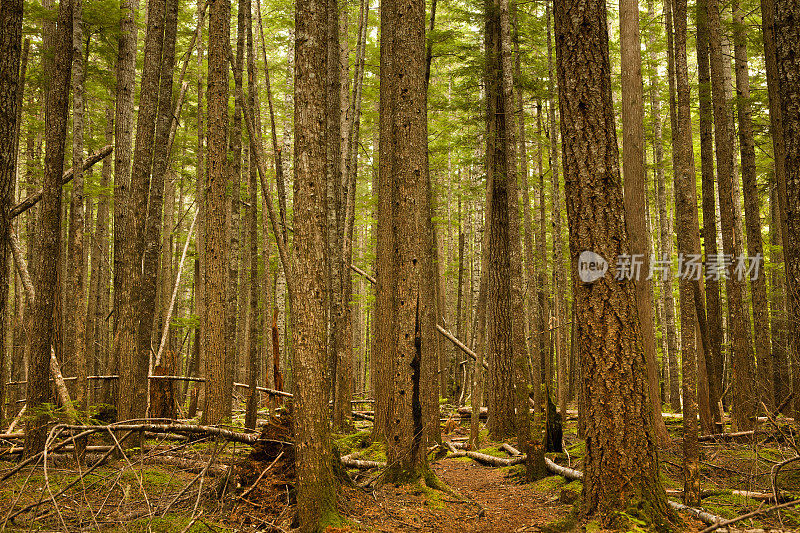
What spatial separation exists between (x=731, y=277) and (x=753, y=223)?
138 centimetres

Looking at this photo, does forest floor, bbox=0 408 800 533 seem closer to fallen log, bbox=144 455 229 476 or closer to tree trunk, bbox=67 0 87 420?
fallen log, bbox=144 455 229 476

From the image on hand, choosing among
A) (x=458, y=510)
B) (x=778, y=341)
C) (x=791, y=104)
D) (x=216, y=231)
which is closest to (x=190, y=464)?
(x=216, y=231)

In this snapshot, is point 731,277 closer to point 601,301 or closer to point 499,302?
point 499,302

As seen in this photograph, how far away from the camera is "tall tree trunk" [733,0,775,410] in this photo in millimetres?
10586

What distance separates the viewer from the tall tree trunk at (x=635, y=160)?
25.6ft

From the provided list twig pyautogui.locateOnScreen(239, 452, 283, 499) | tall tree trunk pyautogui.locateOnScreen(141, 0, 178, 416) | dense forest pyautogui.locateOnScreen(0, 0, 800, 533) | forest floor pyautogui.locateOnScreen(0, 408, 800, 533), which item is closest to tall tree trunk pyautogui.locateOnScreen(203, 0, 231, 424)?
dense forest pyautogui.locateOnScreen(0, 0, 800, 533)

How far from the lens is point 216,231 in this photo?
7.83 m

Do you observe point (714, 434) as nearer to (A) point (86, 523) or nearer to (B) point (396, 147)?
(B) point (396, 147)

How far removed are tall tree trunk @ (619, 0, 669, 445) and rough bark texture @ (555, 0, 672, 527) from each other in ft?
10.8

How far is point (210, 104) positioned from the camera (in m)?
7.91

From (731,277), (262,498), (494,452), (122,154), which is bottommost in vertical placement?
(494,452)

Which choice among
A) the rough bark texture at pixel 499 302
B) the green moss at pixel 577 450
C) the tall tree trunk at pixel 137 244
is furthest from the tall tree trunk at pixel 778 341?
the tall tree trunk at pixel 137 244

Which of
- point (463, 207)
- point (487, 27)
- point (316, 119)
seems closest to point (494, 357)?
point (487, 27)

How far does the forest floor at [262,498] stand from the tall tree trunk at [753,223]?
3612 mm
